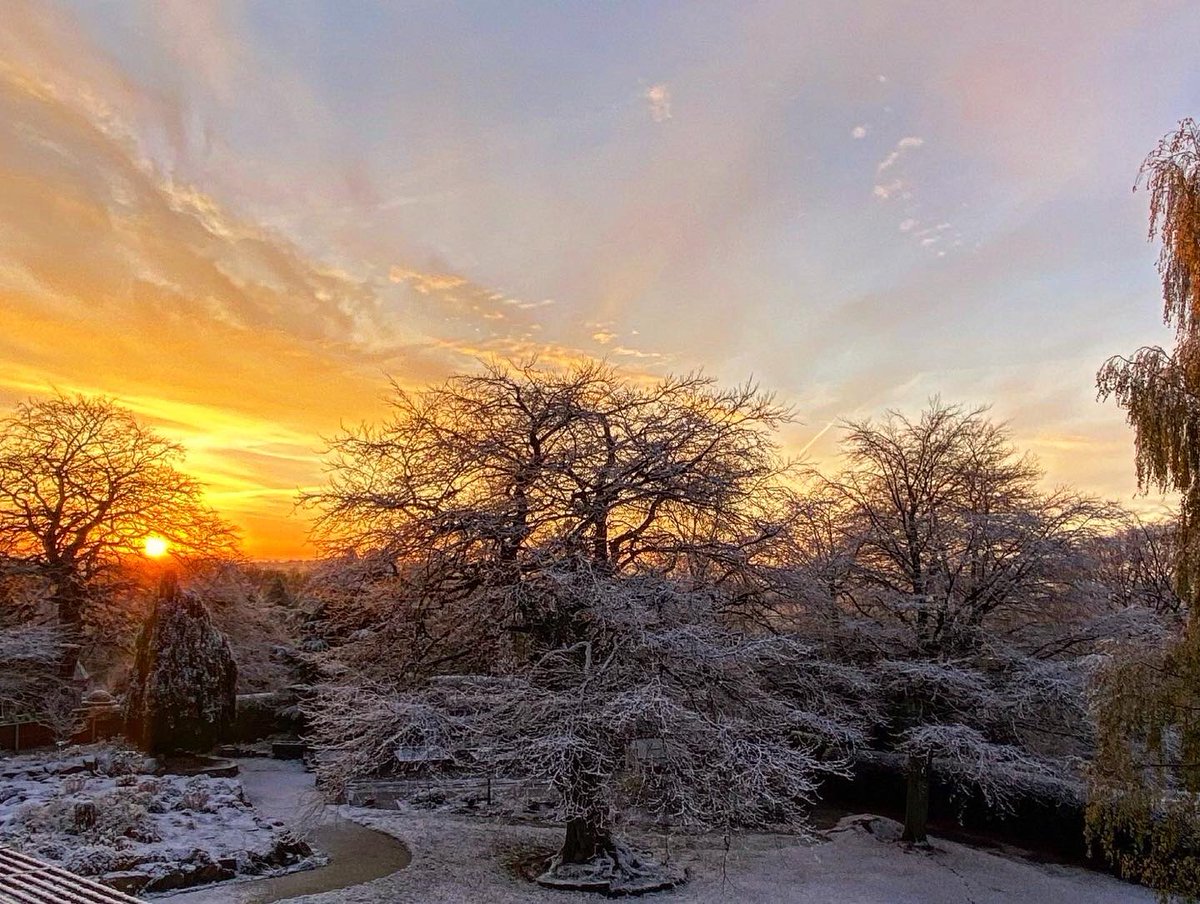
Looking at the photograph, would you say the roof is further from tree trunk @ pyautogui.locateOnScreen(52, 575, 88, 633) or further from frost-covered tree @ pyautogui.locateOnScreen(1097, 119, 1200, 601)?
tree trunk @ pyautogui.locateOnScreen(52, 575, 88, 633)

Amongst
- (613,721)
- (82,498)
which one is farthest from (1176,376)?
(82,498)

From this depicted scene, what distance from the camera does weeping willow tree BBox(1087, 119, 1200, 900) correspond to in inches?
273

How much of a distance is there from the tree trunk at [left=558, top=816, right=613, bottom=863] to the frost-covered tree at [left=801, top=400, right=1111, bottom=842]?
504cm

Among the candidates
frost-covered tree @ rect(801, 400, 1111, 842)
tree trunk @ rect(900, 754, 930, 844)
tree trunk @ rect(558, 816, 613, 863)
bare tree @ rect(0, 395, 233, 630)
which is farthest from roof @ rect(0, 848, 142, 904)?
bare tree @ rect(0, 395, 233, 630)

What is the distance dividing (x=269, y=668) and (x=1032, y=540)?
65.3 ft

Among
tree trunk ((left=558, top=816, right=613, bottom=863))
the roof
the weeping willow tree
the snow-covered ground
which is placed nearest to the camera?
the roof

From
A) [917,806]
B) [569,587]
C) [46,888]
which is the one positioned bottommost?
[46,888]

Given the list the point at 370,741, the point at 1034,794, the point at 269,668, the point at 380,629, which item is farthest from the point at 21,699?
the point at 1034,794

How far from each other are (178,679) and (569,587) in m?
11.1

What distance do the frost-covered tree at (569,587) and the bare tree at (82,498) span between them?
1184 cm

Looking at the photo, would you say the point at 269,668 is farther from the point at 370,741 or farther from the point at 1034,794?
the point at 1034,794

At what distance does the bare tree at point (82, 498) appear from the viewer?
757 inches

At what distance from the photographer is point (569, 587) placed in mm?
9602

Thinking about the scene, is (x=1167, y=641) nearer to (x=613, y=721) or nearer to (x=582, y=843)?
(x=613, y=721)
